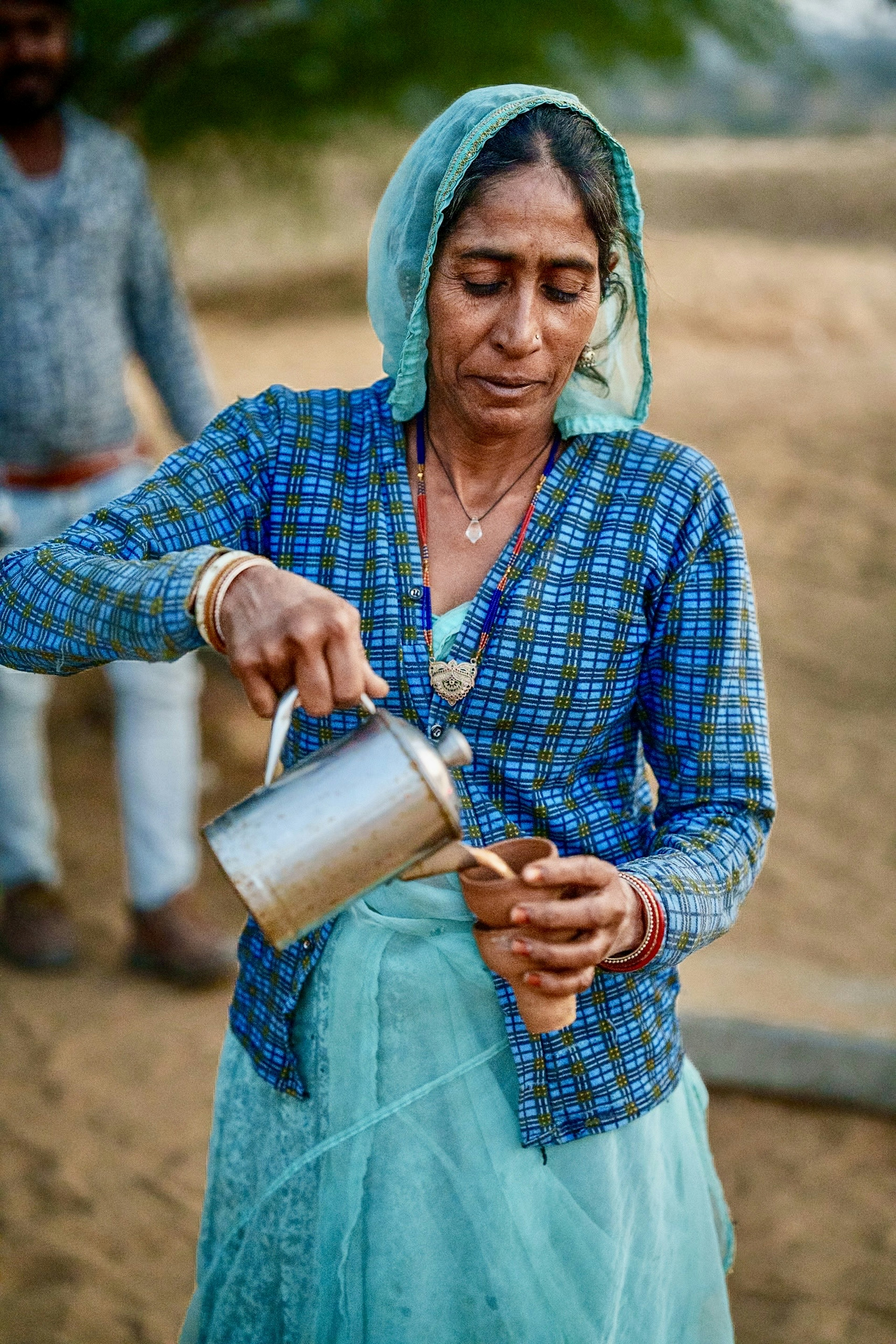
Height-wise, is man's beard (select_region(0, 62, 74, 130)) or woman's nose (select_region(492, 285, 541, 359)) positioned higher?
man's beard (select_region(0, 62, 74, 130))

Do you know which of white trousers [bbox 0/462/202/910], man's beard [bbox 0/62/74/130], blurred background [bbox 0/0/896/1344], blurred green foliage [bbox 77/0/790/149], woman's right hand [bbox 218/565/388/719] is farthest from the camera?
blurred green foliage [bbox 77/0/790/149]

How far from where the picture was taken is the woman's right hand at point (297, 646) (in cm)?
138

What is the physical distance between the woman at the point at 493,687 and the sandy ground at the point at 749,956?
1252 millimetres

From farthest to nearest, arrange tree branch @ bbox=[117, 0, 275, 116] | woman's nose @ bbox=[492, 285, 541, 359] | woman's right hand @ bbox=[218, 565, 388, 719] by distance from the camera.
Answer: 1. tree branch @ bbox=[117, 0, 275, 116]
2. woman's nose @ bbox=[492, 285, 541, 359]
3. woman's right hand @ bbox=[218, 565, 388, 719]

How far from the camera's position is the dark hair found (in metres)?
1.60

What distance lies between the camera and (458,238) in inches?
64.4

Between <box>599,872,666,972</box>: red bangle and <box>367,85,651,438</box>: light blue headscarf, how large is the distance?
2.05 feet

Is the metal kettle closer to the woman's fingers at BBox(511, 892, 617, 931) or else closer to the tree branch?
the woman's fingers at BBox(511, 892, 617, 931)

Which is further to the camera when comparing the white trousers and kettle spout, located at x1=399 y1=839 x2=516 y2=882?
the white trousers

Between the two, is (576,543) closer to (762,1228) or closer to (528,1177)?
(528,1177)

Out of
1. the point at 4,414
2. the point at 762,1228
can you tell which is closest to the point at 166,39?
the point at 4,414

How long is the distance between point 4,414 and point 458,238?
9.20 ft

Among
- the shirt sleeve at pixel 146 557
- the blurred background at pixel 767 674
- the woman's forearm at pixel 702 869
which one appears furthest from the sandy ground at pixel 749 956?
the woman's forearm at pixel 702 869

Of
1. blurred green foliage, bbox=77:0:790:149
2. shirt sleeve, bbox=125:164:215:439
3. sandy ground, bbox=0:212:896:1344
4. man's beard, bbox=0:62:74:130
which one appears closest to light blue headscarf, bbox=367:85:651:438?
sandy ground, bbox=0:212:896:1344
